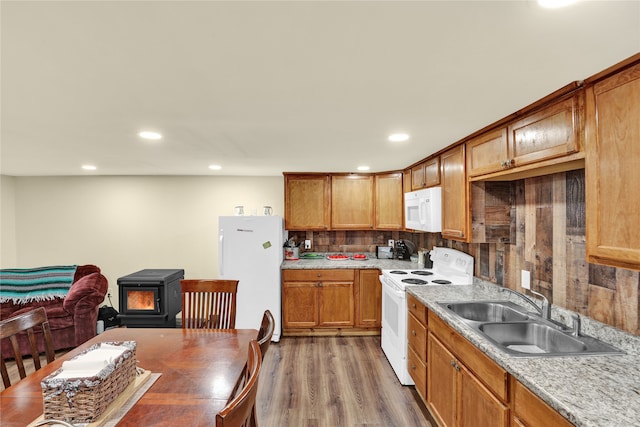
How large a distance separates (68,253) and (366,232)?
4605 mm

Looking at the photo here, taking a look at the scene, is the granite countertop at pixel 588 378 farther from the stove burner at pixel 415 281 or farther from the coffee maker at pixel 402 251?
the coffee maker at pixel 402 251

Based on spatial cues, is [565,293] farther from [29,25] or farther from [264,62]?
[29,25]

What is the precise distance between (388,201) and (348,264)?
1063 mm

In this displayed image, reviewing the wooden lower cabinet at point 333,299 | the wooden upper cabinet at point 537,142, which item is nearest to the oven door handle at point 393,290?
the wooden lower cabinet at point 333,299

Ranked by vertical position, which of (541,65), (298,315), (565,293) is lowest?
(298,315)

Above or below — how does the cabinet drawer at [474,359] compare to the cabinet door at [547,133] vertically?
below

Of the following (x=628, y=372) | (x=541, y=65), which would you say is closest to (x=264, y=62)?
(x=541, y=65)

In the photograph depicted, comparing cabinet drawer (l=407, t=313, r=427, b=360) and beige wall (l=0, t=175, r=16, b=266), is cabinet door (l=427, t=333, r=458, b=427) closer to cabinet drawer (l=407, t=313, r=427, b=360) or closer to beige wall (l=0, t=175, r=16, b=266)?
cabinet drawer (l=407, t=313, r=427, b=360)

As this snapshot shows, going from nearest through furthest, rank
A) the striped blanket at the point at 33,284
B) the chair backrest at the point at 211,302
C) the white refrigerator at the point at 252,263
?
the chair backrest at the point at 211,302 < the striped blanket at the point at 33,284 < the white refrigerator at the point at 252,263

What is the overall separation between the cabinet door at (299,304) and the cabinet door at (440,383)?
72.1 inches

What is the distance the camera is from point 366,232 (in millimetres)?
4625

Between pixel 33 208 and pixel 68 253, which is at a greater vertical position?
pixel 33 208

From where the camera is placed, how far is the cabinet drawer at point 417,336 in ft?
7.68

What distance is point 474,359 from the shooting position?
5.30ft
